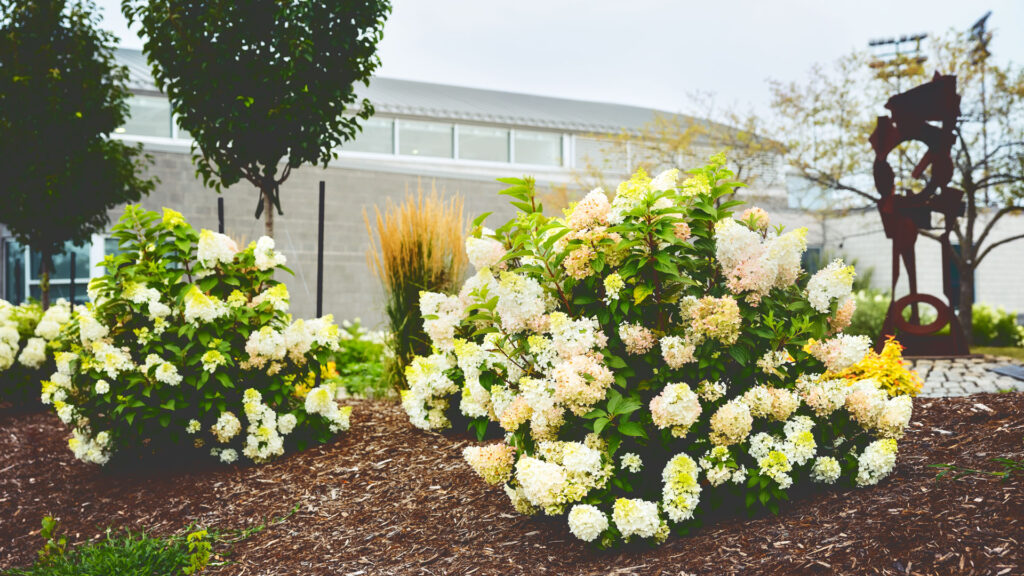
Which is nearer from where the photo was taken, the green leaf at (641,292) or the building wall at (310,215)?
the green leaf at (641,292)

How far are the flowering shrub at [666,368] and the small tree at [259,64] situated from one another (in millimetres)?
2795

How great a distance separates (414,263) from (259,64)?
173 cm

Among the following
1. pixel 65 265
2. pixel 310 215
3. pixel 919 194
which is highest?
pixel 919 194

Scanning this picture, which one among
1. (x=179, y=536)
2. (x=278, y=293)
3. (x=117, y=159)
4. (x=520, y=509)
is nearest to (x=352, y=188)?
(x=117, y=159)

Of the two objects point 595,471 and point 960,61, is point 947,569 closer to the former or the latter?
point 595,471

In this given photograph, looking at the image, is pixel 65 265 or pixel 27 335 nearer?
pixel 27 335

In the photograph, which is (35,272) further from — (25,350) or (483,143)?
(483,143)

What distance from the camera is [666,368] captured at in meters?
2.31

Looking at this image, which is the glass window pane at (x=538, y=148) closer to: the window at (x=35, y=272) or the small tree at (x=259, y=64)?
the window at (x=35, y=272)

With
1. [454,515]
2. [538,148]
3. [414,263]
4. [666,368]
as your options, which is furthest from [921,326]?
[538,148]

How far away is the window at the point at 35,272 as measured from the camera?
10195 millimetres

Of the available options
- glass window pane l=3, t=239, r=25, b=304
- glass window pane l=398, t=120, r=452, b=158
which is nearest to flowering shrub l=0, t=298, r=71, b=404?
glass window pane l=3, t=239, r=25, b=304

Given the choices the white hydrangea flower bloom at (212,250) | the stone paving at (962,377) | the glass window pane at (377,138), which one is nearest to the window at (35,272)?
the glass window pane at (377,138)

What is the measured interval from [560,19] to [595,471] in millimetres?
8898
